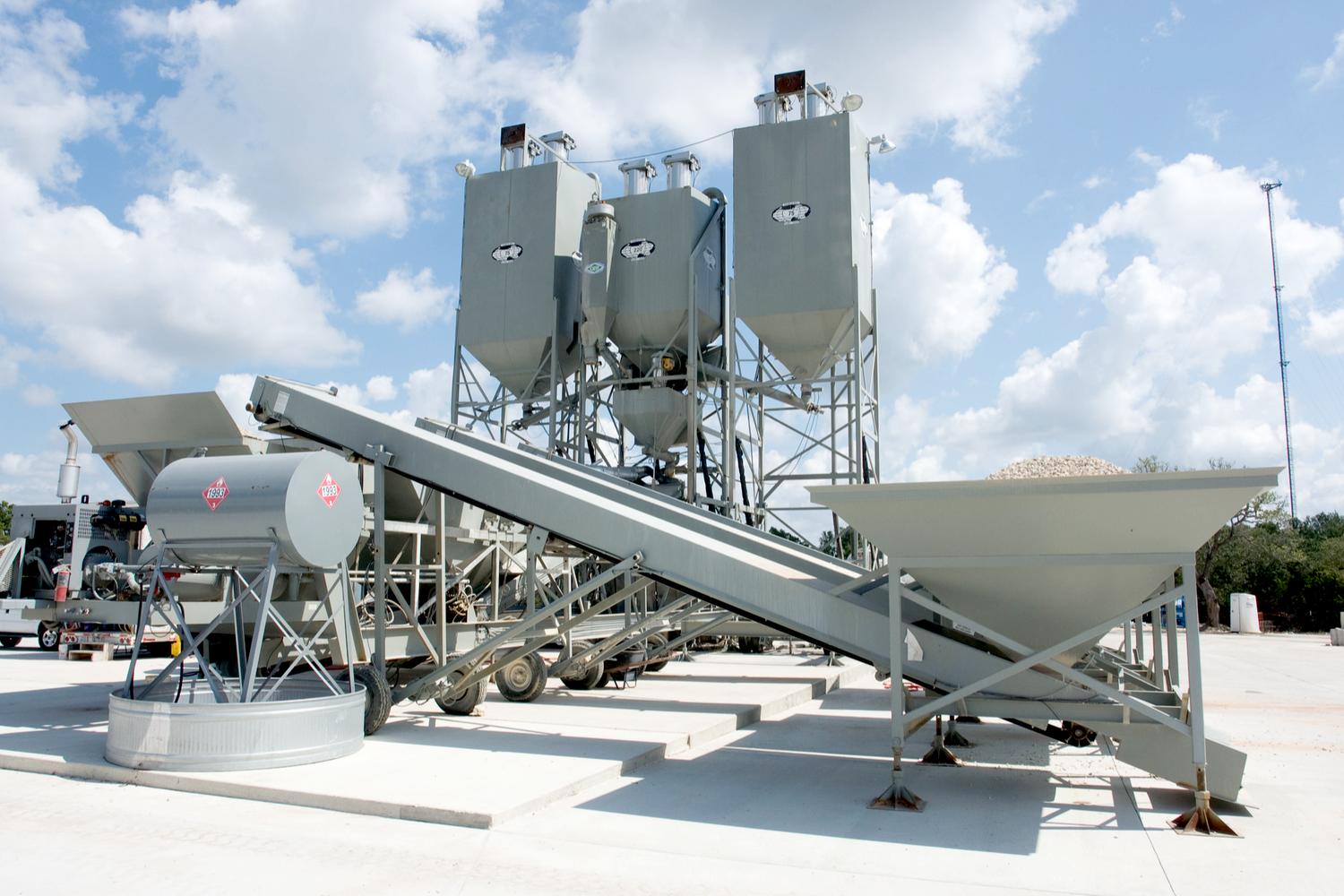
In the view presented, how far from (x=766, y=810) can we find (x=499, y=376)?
17425 millimetres

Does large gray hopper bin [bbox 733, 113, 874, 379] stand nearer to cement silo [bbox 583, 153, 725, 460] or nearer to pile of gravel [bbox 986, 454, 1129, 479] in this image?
cement silo [bbox 583, 153, 725, 460]

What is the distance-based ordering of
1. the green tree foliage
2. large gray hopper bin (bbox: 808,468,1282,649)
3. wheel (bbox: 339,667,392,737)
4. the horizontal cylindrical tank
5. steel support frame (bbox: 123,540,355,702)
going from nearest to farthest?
large gray hopper bin (bbox: 808,468,1282,649) → steel support frame (bbox: 123,540,355,702) → the horizontal cylindrical tank → wheel (bbox: 339,667,392,737) → the green tree foliage

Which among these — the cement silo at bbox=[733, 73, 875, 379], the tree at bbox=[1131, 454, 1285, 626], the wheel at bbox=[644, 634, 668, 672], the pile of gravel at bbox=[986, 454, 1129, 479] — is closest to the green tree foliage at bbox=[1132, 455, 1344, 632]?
the tree at bbox=[1131, 454, 1285, 626]

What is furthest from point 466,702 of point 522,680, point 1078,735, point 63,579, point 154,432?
point 63,579

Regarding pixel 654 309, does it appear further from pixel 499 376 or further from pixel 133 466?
pixel 133 466

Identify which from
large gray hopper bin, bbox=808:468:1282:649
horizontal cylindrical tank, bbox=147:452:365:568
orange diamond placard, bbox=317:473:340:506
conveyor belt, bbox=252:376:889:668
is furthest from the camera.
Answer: orange diamond placard, bbox=317:473:340:506

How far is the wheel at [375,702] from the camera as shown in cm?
815

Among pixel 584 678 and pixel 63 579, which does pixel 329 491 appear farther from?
pixel 63 579

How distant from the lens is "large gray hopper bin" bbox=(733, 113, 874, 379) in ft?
58.1

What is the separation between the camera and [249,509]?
7.21 meters

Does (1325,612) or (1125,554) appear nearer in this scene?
(1125,554)

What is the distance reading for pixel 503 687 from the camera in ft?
35.6

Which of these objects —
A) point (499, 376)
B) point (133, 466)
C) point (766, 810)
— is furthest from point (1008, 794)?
point (499, 376)

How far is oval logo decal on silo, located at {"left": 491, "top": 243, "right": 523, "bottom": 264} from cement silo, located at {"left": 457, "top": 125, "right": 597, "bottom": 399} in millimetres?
22
